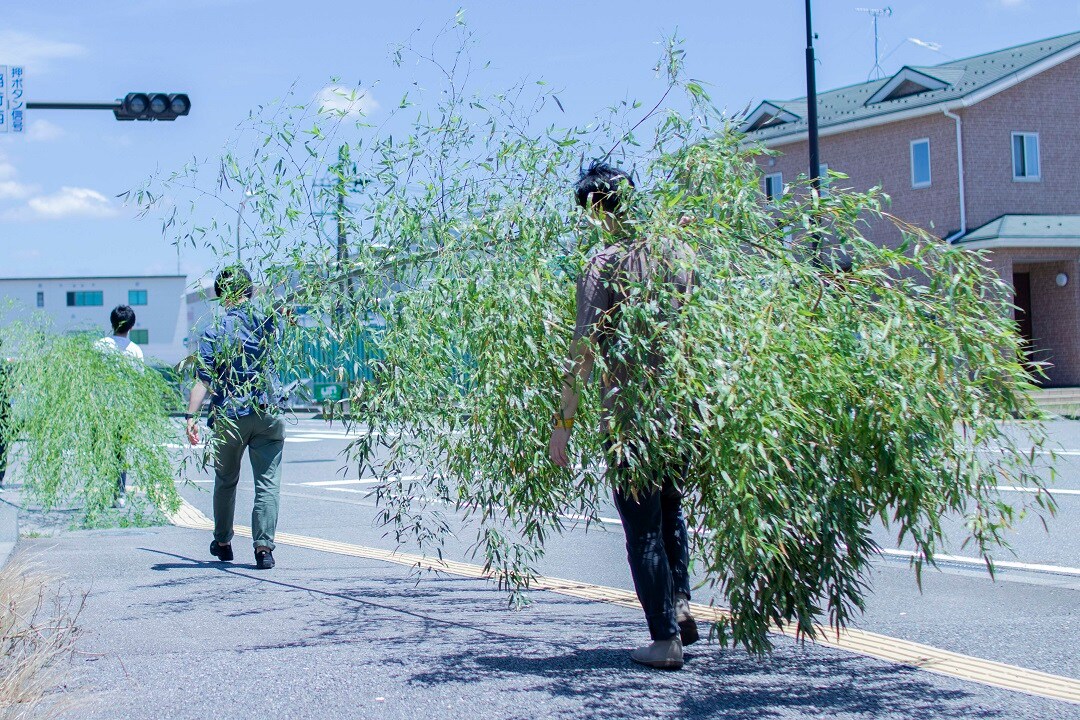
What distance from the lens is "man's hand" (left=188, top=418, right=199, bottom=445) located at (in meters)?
6.22

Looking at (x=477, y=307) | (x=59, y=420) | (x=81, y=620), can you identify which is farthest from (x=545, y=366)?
(x=59, y=420)

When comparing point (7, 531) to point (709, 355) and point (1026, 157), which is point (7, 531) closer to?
point (709, 355)

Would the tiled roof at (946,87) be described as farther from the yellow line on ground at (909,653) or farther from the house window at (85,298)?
the house window at (85,298)

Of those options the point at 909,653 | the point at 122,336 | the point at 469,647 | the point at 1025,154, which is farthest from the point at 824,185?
the point at 1025,154

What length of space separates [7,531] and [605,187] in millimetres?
5165

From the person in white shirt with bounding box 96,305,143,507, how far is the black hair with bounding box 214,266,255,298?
400 cm

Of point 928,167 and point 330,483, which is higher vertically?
point 928,167

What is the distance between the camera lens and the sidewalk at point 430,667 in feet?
12.5

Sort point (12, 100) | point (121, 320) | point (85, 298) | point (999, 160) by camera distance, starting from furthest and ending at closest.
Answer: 1. point (85, 298)
2. point (999, 160)
3. point (12, 100)
4. point (121, 320)

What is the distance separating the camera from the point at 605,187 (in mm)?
4258

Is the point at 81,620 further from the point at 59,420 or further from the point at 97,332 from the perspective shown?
the point at 97,332

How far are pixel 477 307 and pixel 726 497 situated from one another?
1271 millimetres

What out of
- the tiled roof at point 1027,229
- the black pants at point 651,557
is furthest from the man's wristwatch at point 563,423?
the tiled roof at point 1027,229

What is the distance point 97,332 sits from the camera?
378 inches
